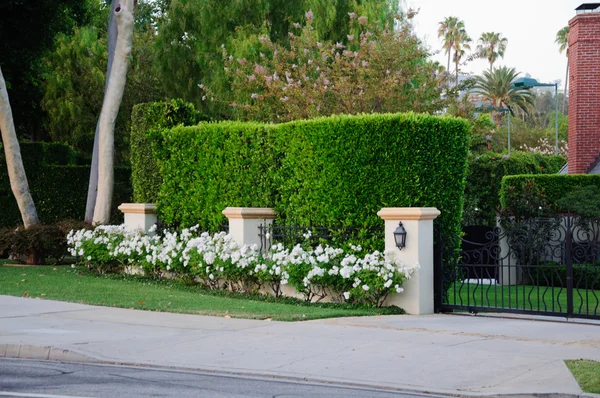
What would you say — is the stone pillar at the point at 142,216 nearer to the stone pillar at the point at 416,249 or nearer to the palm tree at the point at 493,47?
the stone pillar at the point at 416,249

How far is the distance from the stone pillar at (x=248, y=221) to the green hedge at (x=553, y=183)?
30.9 ft

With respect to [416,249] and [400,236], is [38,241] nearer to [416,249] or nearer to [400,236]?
[400,236]

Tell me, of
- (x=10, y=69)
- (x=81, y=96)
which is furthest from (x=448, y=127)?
(x=81, y=96)

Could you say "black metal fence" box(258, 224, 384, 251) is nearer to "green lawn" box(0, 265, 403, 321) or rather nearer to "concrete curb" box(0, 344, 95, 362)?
"green lawn" box(0, 265, 403, 321)

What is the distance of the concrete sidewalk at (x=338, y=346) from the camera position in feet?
28.5

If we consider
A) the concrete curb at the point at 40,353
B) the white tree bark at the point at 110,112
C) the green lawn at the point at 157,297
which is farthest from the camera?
the white tree bark at the point at 110,112

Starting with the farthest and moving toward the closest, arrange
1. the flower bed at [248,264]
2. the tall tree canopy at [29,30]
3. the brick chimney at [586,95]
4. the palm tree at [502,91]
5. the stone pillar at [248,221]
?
the palm tree at [502,91] < the brick chimney at [586,95] < the tall tree canopy at [29,30] < the stone pillar at [248,221] < the flower bed at [248,264]

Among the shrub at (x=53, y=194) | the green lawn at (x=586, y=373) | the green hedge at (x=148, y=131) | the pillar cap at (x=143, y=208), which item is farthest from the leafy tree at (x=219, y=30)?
the green lawn at (x=586, y=373)

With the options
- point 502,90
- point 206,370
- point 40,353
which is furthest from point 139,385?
point 502,90

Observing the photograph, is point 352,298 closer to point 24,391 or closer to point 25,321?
point 25,321

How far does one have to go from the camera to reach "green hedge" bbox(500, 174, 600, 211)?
77.6 feet

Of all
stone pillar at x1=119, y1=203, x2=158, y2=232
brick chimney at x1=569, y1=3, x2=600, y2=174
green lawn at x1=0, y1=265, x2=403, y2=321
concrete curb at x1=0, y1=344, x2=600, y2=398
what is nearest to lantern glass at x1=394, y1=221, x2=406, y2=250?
green lawn at x1=0, y1=265, x2=403, y2=321

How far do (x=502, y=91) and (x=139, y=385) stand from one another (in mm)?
72579

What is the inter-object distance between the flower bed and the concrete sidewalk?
41.6 inches
